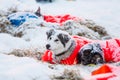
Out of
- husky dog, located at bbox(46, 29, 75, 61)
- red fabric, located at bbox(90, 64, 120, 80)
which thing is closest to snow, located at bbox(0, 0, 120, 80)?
red fabric, located at bbox(90, 64, 120, 80)

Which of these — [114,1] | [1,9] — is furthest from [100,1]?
[1,9]

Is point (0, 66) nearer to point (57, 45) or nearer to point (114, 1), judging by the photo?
point (57, 45)

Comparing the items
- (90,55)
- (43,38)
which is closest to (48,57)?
(90,55)

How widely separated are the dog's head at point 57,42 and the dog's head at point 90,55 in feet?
0.94

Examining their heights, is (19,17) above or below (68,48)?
below

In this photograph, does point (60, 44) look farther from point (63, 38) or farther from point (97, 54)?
point (97, 54)

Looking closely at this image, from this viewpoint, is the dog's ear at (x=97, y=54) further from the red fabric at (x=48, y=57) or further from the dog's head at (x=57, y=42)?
the red fabric at (x=48, y=57)

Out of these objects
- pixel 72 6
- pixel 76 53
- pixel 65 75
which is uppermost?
pixel 65 75

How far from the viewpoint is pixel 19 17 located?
27.9 ft

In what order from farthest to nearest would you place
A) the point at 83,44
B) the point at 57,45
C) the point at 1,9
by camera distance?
the point at 1,9 → the point at 83,44 → the point at 57,45

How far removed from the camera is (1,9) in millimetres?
9469

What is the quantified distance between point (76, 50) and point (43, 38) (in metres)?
1.98

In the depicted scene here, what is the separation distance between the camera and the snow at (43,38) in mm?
4035

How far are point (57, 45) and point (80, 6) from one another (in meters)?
7.09
